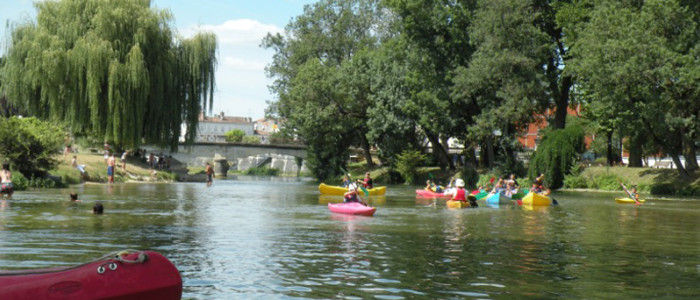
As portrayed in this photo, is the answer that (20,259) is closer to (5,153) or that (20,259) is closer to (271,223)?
(271,223)

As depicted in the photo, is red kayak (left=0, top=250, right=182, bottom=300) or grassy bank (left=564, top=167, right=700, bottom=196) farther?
grassy bank (left=564, top=167, right=700, bottom=196)

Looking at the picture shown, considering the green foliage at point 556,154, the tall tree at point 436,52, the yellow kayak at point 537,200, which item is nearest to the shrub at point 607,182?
the green foliage at point 556,154

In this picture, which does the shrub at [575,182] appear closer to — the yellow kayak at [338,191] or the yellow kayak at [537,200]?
the yellow kayak at [338,191]

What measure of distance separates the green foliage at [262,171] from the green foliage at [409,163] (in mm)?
46496

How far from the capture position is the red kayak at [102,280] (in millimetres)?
8930

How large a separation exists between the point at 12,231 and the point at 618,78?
33.0 metres

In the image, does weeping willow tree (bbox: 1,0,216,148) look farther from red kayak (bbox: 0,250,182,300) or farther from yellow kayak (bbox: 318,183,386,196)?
red kayak (bbox: 0,250,182,300)

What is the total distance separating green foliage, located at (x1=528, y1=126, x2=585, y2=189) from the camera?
52438 mm

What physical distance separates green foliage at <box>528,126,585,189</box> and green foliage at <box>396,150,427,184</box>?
14.3 meters

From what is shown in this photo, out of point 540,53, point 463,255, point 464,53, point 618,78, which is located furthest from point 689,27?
point 463,255

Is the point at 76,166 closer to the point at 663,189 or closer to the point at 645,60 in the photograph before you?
the point at 645,60

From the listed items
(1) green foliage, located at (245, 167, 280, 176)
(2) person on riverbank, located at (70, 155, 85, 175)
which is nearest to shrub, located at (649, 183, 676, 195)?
(2) person on riverbank, located at (70, 155, 85, 175)

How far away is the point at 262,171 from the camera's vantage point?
366 ft

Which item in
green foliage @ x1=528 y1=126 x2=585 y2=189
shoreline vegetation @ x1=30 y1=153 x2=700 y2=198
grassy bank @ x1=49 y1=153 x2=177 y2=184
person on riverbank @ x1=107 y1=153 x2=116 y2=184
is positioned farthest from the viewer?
green foliage @ x1=528 y1=126 x2=585 y2=189
